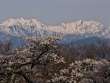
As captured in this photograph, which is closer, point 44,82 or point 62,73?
point 62,73

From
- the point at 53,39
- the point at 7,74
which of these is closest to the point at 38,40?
the point at 53,39

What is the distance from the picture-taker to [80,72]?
64.0 feet

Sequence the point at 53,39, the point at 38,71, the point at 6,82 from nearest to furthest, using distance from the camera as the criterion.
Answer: the point at 53,39
the point at 6,82
the point at 38,71

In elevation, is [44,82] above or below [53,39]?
below

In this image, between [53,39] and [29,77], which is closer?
[53,39]

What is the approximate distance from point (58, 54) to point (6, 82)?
2785 mm

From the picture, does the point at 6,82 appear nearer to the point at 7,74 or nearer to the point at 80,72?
the point at 7,74

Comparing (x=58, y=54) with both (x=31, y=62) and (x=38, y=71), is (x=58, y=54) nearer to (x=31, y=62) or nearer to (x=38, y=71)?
(x=31, y=62)

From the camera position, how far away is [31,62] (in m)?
20.3

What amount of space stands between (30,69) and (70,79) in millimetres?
2352

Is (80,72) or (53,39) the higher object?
(53,39)

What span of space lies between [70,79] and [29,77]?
2.56 metres

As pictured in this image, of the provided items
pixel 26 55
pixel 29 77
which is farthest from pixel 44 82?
pixel 26 55

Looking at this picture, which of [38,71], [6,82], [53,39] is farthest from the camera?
[38,71]
